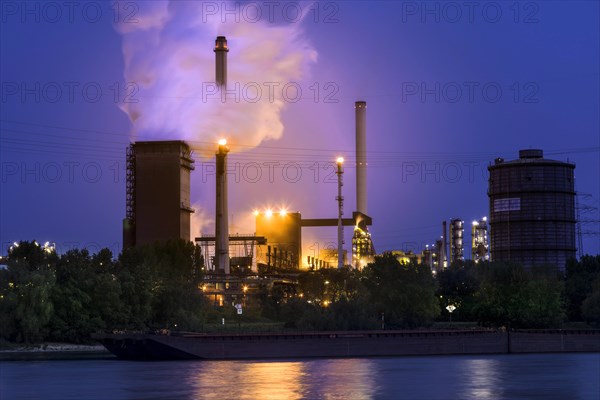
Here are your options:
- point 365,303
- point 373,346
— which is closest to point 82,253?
point 365,303

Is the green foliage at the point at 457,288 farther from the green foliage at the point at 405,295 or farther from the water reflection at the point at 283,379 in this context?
the water reflection at the point at 283,379

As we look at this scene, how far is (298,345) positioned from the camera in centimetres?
11125

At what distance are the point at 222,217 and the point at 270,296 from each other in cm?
2258

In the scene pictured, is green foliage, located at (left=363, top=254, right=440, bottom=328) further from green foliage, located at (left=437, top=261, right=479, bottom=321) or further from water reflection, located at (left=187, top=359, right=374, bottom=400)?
water reflection, located at (left=187, top=359, right=374, bottom=400)

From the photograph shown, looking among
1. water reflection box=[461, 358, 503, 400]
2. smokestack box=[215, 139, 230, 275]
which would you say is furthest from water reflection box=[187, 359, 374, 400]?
smokestack box=[215, 139, 230, 275]

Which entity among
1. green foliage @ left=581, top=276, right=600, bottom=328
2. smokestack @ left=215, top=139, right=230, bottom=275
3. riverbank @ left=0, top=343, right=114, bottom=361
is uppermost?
smokestack @ left=215, top=139, right=230, bottom=275

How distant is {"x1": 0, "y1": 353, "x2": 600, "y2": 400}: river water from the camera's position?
69.9 m

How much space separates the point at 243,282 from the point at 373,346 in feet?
236

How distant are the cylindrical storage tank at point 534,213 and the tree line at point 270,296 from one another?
11289 mm

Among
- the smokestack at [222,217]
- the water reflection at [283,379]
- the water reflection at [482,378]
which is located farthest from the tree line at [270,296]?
the water reflection at [482,378]

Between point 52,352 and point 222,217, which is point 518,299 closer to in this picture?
point 222,217

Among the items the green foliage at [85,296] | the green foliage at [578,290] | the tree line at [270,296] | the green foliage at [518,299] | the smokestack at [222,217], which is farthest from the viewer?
the smokestack at [222,217]

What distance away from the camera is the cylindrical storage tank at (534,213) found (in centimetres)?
18362

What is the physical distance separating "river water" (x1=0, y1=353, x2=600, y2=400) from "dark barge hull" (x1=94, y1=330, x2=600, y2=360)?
4.69 m
